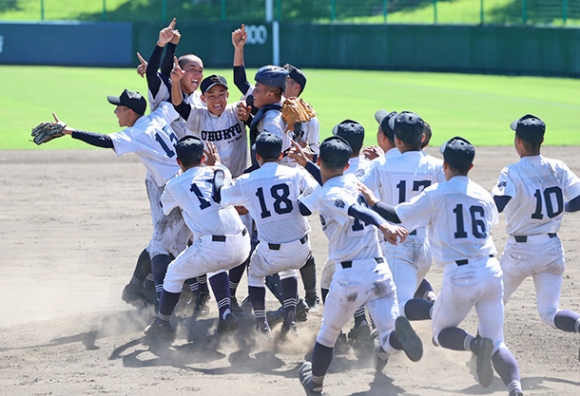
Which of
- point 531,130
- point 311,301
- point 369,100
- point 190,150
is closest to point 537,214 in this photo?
point 531,130

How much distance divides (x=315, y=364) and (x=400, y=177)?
1.52 meters

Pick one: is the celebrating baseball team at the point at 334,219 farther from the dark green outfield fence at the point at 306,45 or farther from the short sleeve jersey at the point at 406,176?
the dark green outfield fence at the point at 306,45

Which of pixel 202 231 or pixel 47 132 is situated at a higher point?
pixel 47 132

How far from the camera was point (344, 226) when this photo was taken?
18.3 ft

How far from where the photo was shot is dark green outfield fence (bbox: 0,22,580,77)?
3108 centimetres

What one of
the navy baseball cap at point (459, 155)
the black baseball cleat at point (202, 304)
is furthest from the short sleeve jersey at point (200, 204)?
the navy baseball cap at point (459, 155)

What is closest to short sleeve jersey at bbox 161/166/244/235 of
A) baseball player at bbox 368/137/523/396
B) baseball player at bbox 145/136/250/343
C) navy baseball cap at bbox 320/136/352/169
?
baseball player at bbox 145/136/250/343

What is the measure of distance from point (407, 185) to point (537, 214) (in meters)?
0.92

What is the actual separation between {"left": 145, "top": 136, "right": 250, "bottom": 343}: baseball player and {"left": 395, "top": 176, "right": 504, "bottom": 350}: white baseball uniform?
173 centimetres

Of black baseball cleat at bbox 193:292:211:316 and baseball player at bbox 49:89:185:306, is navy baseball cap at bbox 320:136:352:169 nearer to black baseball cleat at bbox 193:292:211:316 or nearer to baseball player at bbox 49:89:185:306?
baseball player at bbox 49:89:185:306

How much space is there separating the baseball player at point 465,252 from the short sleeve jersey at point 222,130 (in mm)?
2544

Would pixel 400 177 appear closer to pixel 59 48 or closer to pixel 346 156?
pixel 346 156

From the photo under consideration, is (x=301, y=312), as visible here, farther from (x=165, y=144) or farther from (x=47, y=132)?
(x=47, y=132)

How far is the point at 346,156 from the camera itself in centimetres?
566
